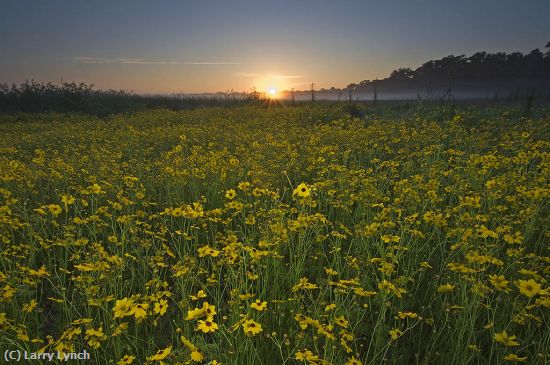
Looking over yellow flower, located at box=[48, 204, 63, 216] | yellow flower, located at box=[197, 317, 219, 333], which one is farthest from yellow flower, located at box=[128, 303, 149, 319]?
yellow flower, located at box=[48, 204, 63, 216]

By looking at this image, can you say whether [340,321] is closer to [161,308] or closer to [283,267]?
[161,308]

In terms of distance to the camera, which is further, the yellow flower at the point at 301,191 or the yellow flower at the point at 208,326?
the yellow flower at the point at 301,191

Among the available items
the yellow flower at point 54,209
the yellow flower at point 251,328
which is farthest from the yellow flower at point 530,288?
the yellow flower at point 54,209

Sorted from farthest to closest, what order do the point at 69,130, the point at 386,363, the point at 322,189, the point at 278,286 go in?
the point at 69,130 → the point at 322,189 → the point at 278,286 → the point at 386,363

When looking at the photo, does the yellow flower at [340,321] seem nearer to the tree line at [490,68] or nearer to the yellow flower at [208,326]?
the yellow flower at [208,326]

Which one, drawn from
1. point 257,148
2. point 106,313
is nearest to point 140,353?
point 106,313

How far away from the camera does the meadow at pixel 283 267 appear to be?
2232 millimetres

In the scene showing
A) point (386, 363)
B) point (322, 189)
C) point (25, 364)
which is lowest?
point (386, 363)

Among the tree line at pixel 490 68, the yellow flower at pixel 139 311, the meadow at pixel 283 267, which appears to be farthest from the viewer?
the tree line at pixel 490 68

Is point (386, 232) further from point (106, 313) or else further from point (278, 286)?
point (106, 313)

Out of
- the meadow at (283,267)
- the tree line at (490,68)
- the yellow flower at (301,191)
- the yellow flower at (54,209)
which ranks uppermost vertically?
the tree line at (490,68)

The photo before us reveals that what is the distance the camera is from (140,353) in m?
2.58

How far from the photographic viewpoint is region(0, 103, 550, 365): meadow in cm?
223

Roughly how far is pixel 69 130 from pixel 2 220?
10.5m
